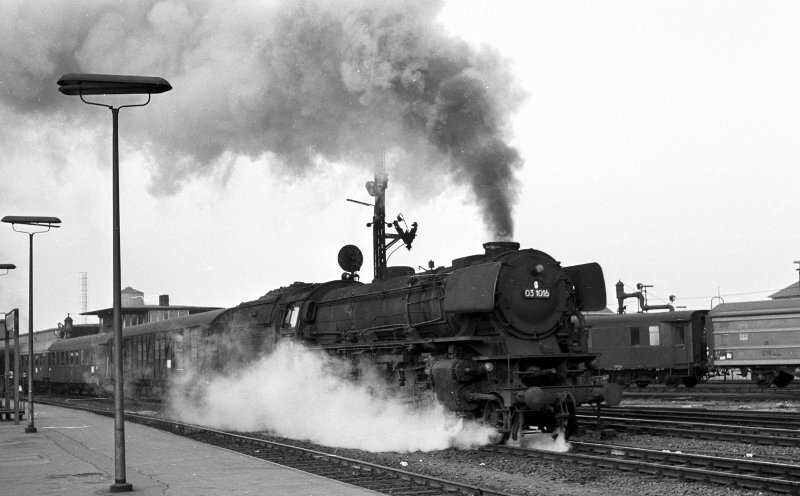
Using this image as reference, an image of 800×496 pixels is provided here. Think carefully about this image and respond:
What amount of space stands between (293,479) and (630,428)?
8.05 metres

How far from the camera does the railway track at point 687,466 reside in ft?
33.7

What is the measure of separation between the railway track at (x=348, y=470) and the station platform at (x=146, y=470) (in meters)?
0.56

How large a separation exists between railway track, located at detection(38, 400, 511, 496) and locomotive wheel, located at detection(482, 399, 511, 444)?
2.73m

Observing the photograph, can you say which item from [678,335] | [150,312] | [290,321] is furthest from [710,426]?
[150,312]

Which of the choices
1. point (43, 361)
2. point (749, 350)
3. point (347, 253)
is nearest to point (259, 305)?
point (347, 253)

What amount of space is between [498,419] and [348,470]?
3071 millimetres

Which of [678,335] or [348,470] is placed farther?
[678,335]

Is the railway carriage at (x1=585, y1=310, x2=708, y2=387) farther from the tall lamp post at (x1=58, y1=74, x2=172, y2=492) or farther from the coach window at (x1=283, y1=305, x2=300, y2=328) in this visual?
the tall lamp post at (x1=58, y1=74, x2=172, y2=492)

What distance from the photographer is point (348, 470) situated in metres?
12.9

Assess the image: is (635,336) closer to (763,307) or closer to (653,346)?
(653,346)

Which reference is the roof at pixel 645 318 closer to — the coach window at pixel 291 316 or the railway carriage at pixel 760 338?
the railway carriage at pixel 760 338

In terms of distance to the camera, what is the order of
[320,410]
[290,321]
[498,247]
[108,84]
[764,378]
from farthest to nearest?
[764,378] → [290,321] → [320,410] → [498,247] → [108,84]

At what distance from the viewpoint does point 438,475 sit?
1219cm

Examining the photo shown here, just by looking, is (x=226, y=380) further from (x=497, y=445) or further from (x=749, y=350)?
(x=749, y=350)
